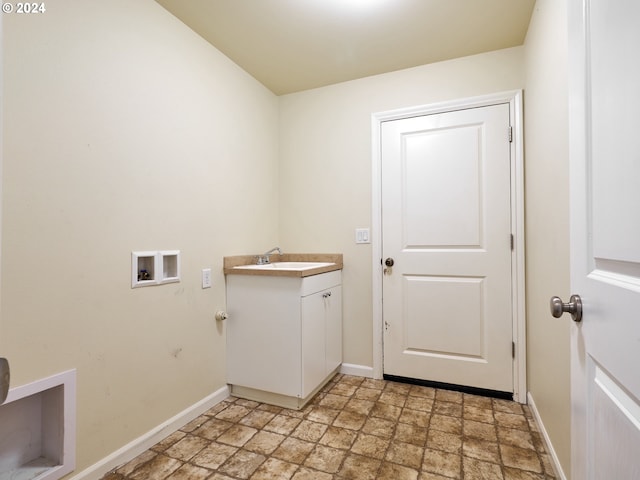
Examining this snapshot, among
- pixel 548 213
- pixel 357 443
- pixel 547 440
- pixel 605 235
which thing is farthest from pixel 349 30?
pixel 547 440

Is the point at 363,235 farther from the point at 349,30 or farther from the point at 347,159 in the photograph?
the point at 349,30

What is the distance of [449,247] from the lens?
2326 mm

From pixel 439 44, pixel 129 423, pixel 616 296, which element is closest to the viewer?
pixel 616 296

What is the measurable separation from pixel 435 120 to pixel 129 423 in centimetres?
260

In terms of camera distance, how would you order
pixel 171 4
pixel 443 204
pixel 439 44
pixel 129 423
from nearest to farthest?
pixel 129 423 < pixel 171 4 < pixel 439 44 < pixel 443 204

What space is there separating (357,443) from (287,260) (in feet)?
4.96

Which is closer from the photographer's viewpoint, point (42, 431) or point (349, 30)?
point (42, 431)

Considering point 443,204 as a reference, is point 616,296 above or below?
below

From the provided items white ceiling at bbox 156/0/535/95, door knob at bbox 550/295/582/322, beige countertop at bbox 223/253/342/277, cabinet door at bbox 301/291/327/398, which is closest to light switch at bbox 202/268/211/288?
beige countertop at bbox 223/253/342/277

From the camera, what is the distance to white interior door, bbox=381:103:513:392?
7.22 feet

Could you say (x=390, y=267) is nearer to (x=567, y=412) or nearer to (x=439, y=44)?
(x=567, y=412)

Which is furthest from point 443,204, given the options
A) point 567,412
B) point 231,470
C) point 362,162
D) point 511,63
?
point 231,470

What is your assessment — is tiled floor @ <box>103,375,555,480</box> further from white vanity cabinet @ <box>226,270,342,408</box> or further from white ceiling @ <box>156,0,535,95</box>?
white ceiling @ <box>156,0,535,95</box>

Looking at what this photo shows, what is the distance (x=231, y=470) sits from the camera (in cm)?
151
